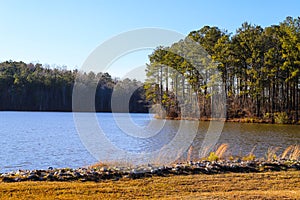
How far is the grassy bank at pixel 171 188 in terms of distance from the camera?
6465 mm

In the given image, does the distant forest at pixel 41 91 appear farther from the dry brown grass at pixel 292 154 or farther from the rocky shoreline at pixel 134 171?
the rocky shoreline at pixel 134 171

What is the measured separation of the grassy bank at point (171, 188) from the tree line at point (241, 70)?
2969 cm

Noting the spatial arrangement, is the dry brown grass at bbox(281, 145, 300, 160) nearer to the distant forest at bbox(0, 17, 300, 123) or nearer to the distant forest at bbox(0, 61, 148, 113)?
the distant forest at bbox(0, 17, 300, 123)

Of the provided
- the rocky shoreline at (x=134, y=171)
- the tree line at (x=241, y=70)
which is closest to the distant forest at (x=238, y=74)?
the tree line at (x=241, y=70)

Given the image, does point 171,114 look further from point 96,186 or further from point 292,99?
point 96,186

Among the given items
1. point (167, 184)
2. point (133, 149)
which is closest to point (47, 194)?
point (167, 184)

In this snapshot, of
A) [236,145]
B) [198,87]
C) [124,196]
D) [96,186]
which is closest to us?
[124,196]

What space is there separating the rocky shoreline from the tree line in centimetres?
2774

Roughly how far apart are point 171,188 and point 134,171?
1447 mm

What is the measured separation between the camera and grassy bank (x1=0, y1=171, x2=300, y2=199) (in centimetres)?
646

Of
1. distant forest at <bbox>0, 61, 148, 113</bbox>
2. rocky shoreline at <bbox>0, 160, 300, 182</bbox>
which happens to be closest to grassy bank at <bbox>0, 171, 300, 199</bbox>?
rocky shoreline at <bbox>0, 160, 300, 182</bbox>

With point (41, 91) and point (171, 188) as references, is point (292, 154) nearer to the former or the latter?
point (171, 188)

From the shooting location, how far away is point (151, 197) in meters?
6.46

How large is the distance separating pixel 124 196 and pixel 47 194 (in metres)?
1.37
